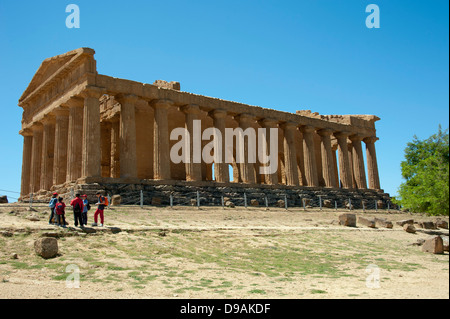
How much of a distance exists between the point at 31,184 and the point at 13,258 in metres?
24.8

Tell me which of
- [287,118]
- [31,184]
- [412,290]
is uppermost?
[287,118]

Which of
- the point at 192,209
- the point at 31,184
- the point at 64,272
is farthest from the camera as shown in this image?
the point at 31,184

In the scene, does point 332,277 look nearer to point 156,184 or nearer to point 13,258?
point 13,258

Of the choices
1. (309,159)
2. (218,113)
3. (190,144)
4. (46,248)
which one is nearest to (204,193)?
(190,144)

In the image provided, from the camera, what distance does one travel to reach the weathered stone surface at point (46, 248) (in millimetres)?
13445

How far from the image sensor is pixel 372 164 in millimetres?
48188

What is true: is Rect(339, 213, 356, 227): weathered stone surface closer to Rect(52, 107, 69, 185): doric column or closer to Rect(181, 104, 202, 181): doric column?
Rect(181, 104, 202, 181): doric column

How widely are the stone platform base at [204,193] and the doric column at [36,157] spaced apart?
5.14ft

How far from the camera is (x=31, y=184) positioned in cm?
3616

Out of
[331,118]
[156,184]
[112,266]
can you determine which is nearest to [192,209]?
[156,184]

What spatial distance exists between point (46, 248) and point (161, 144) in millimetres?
18692

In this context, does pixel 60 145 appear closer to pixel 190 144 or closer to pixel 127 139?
pixel 127 139

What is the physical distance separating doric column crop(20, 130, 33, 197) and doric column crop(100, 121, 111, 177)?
642 centimetres

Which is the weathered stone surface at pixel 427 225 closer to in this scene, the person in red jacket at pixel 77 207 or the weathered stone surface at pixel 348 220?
the weathered stone surface at pixel 348 220
